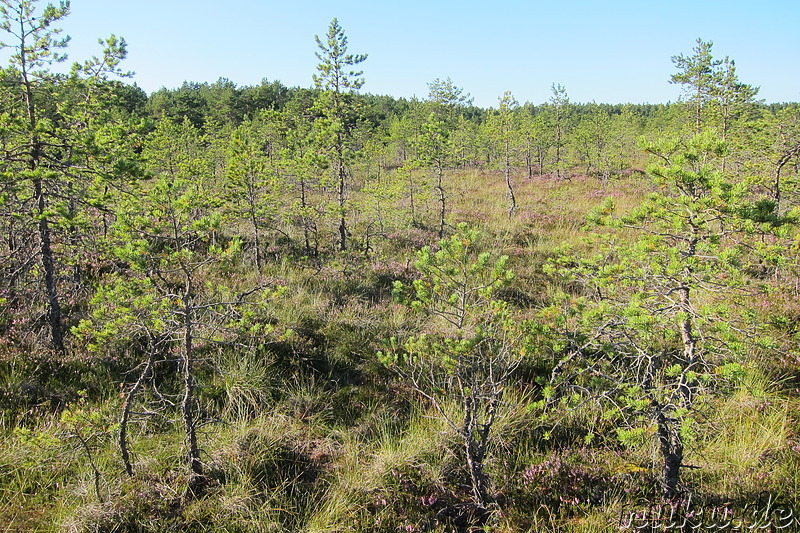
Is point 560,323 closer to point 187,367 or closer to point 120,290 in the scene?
point 187,367

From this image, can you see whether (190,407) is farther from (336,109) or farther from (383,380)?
(336,109)

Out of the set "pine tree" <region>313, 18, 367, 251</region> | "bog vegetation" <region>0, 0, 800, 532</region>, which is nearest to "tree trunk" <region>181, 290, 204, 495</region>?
"bog vegetation" <region>0, 0, 800, 532</region>

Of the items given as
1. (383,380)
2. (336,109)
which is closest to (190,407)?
(383,380)

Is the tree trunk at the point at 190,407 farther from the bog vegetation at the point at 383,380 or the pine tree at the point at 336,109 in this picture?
the pine tree at the point at 336,109

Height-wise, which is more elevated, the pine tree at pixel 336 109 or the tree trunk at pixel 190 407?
the pine tree at pixel 336 109

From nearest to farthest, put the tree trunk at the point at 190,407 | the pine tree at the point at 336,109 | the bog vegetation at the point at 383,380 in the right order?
the bog vegetation at the point at 383,380
the tree trunk at the point at 190,407
the pine tree at the point at 336,109

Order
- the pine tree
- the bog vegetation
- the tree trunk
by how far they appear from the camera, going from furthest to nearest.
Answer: the pine tree
the tree trunk
the bog vegetation

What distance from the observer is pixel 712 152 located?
3219 mm

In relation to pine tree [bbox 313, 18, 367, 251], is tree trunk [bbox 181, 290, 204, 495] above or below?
below

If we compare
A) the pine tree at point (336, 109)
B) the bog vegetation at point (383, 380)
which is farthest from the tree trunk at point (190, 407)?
the pine tree at point (336, 109)

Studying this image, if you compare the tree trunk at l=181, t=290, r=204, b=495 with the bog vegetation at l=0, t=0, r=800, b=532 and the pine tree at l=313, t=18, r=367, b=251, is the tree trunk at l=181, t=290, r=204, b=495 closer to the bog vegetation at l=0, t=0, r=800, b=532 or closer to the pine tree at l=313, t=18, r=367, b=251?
the bog vegetation at l=0, t=0, r=800, b=532

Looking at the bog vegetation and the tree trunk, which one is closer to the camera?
the bog vegetation

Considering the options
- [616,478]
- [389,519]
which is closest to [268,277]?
[389,519]

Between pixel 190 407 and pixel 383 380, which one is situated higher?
pixel 190 407
